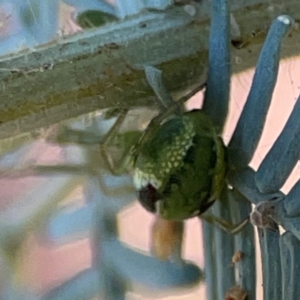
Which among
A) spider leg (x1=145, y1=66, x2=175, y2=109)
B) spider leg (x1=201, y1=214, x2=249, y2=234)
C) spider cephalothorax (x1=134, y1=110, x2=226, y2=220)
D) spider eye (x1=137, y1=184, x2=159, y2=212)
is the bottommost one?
spider leg (x1=201, y1=214, x2=249, y2=234)

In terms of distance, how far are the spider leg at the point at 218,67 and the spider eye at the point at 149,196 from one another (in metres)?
0.03

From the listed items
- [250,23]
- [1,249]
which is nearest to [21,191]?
[1,249]

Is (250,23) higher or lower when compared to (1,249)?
higher

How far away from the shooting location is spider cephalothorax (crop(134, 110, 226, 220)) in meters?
0.20

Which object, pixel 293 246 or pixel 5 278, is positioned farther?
pixel 5 278

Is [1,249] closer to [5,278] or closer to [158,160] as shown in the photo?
[5,278]

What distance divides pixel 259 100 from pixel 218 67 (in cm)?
2

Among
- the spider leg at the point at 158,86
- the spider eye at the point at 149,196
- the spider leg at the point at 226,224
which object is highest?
the spider leg at the point at 158,86

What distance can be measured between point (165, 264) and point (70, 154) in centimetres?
6

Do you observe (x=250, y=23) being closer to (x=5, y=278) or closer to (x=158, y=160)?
(x=158, y=160)

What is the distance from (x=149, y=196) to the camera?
0.21 metres

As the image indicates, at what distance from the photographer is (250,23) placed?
241 mm

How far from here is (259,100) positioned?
201mm

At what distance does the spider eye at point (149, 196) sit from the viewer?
0.21 m
